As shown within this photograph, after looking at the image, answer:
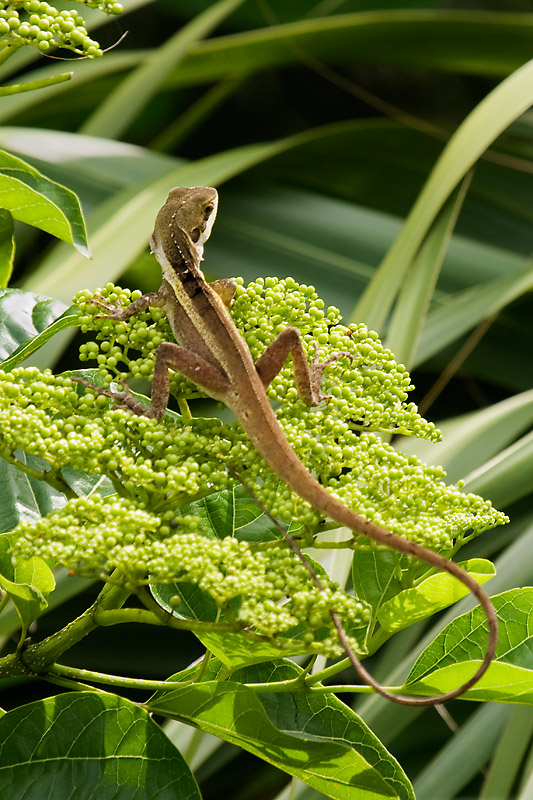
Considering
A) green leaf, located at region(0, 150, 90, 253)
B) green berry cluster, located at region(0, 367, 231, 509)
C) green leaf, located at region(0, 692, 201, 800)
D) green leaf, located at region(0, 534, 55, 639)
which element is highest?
green leaf, located at region(0, 150, 90, 253)

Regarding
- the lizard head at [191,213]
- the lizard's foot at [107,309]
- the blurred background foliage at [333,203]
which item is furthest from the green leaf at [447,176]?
the lizard's foot at [107,309]

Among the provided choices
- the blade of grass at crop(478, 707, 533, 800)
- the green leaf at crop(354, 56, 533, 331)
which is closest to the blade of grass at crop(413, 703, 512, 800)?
the blade of grass at crop(478, 707, 533, 800)

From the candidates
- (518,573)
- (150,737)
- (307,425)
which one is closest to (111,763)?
(150,737)

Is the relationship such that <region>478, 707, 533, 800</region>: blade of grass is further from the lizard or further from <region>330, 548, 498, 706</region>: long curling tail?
<region>330, 548, 498, 706</region>: long curling tail

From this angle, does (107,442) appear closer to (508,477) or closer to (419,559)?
(419,559)

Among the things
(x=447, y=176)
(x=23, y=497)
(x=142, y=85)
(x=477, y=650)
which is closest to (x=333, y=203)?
(x=142, y=85)

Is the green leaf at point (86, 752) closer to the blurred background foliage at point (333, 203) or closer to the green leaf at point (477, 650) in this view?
the green leaf at point (477, 650)
